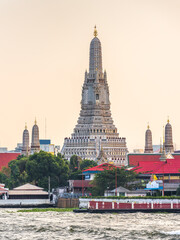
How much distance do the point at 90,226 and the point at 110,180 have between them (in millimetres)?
40111

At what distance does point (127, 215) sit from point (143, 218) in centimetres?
574

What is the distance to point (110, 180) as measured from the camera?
137 metres

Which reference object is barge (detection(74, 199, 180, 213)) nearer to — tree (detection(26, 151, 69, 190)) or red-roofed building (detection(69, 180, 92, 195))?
red-roofed building (detection(69, 180, 92, 195))

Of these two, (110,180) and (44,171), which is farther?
(44,171)

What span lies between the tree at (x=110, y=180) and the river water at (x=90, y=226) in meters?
20.7

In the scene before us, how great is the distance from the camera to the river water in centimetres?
8819

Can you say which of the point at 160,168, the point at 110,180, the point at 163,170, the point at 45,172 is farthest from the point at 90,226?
the point at 45,172

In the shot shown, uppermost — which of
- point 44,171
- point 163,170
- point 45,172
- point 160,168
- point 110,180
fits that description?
point 44,171

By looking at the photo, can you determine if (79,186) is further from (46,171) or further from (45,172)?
(45,172)

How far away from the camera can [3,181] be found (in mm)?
183125

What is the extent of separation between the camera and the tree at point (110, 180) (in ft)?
448

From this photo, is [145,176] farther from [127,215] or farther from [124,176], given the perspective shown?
[127,215]

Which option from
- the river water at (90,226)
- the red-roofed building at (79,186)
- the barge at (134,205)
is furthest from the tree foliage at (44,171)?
the river water at (90,226)

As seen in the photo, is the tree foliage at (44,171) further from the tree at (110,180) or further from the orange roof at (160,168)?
the tree at (110,180)
